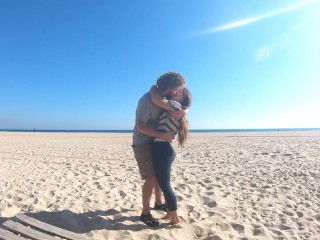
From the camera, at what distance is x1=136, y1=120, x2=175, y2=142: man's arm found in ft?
11.5

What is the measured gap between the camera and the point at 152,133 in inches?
138

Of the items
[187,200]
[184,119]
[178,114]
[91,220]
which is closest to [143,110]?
[178,114]

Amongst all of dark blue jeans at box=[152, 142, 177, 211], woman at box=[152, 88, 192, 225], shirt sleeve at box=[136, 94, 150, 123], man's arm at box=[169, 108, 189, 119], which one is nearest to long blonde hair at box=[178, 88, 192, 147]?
woman at box=[152, 88, 192, 225]

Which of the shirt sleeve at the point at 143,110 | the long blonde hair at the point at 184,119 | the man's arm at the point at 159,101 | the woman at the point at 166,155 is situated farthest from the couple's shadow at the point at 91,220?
the man's arm at the point at 159,101

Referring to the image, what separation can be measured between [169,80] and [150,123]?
1.96 feet

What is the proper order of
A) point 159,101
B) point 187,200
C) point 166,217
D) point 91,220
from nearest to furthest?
point 159,101 < point 166,217 < point 91,220 < point 187,200

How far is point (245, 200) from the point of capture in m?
5.21

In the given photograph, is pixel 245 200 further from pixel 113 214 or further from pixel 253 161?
pixel 253 161

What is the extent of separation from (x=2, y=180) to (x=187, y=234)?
197 inches

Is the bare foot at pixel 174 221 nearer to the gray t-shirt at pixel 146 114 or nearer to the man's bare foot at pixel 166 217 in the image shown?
the man's bare foot at pixel 166 217

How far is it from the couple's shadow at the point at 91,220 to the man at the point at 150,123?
0.27 metres

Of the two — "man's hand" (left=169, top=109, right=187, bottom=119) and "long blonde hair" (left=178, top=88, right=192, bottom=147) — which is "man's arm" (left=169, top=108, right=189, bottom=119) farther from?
"long blonde hair" (left=178, top=88, right=192, bottom=147)

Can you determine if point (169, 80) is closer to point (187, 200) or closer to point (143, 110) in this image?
point (143, 110)

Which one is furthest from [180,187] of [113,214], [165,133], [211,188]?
[165,133]
